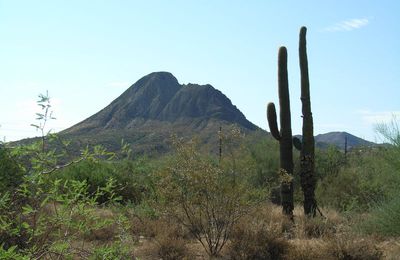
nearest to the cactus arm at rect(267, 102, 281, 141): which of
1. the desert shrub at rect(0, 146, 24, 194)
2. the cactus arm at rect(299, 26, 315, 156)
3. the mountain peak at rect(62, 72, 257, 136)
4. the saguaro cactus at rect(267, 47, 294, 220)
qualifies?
the saguaro cactus at rect(267, 47, 294, 220)

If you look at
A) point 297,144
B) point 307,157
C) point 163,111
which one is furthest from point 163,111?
point 307,157

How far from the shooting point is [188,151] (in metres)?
9.93

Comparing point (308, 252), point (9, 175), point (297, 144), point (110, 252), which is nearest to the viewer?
point (110, 252)

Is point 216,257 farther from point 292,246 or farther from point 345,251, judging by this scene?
point 345,251

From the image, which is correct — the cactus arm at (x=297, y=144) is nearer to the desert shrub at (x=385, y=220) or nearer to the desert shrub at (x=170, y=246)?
the desert shrub at (x=385, y=220)

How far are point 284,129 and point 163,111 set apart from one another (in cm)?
10493

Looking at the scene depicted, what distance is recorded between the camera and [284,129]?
528 inches

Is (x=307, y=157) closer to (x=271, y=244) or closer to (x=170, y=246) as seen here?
(x=271, y=244)

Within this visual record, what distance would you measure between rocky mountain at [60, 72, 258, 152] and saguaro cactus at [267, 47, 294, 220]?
73873mm

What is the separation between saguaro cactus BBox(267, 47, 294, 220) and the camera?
13.0 m

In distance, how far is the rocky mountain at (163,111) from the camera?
10106cm

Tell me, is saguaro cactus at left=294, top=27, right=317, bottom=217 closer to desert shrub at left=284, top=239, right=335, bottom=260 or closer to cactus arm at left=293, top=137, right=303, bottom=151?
cactus arm at left=293, top=137, right=303, bottom=151

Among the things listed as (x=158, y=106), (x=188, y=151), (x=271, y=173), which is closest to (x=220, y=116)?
(x=158, y=106)

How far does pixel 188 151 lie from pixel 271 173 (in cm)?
936
